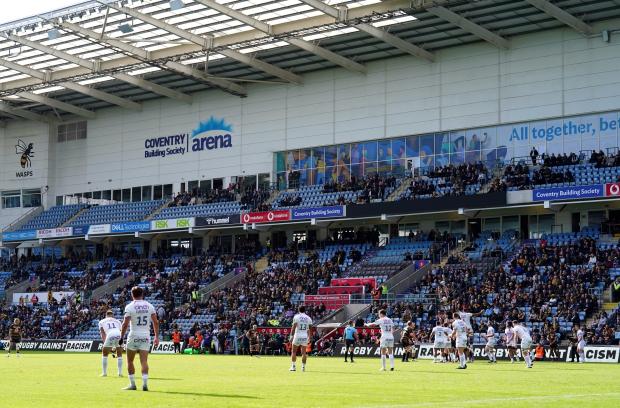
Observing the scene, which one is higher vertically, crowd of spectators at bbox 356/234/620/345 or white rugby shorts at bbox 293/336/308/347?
crowd of spectators at bbox 356/234/620/345

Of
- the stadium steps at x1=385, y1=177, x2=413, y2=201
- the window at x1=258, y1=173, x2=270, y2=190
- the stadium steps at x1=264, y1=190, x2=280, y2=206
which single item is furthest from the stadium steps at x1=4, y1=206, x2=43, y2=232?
the stadium steps at x1=385, y1=177, x2=413, y2=201

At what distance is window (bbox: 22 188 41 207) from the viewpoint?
84.8m

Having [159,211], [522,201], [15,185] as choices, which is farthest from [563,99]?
[15,185]

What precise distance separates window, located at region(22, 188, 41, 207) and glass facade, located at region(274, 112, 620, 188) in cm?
2495

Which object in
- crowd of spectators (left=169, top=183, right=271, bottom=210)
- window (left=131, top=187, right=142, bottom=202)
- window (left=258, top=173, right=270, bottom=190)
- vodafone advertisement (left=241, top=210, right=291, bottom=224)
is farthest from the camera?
window (left=131, top=187, right=142, bottom=202)

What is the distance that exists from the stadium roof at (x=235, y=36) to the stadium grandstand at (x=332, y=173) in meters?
0.18

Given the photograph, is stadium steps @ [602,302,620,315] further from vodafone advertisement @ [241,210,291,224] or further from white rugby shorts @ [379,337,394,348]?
vodafone advertisement @ [241,210,291,224]

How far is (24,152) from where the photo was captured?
280 feet

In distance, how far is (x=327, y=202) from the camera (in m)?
64.6

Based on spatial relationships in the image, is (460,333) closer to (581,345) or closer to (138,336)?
→ (581,345)

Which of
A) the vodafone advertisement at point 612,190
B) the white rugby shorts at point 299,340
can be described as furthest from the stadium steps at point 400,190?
the white rugby shorts at point 299,340

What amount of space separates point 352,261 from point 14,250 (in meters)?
35.5

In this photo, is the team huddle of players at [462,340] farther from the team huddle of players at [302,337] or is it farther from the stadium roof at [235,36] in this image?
the stadium roof at [235,36]

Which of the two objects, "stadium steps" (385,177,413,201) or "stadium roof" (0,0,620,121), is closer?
"stadium roof" (0,0,620,121)
